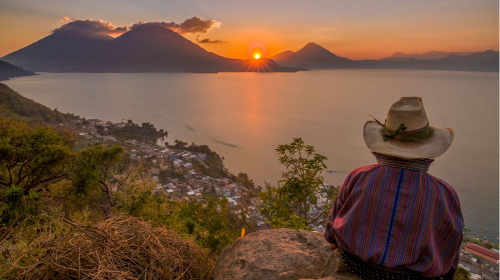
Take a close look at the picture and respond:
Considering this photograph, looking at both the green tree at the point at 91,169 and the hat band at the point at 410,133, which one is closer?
the hat band at the point at 410,133

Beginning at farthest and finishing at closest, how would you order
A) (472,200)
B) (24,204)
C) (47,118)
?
(47,118) → (472,200) → (24,204)

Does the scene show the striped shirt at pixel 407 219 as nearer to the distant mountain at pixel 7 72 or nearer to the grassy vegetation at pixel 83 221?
the grassy vegetation at pixel 83 221

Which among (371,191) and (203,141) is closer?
(371,191)

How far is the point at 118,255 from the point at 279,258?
4.58 feet

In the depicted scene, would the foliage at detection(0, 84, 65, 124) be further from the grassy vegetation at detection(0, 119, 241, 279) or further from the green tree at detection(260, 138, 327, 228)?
the green tree at detection(260, 138, 327, 228)

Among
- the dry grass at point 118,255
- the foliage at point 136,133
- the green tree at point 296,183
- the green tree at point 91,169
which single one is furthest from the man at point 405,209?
the foliage at point 136,133

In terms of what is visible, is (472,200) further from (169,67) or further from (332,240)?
(169,67)

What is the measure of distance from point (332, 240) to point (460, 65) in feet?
706

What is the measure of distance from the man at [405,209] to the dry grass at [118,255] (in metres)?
1.60

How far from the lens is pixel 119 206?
20.7 feet

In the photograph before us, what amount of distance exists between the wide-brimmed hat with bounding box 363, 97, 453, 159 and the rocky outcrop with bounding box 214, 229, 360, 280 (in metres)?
0.98

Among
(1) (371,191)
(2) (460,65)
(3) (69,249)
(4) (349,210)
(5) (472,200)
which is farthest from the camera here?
(2) (460,65)

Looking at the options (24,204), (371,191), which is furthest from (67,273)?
(24,204)

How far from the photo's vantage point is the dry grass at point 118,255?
2.11 meters
